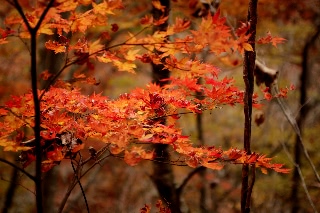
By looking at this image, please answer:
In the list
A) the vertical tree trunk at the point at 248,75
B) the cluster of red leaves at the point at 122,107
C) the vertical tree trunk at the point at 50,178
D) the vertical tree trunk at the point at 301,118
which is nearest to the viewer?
the cluster of red leaves at the point at 122,107

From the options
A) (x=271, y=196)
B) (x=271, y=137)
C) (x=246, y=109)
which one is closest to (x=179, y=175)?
(x=271, y=196)

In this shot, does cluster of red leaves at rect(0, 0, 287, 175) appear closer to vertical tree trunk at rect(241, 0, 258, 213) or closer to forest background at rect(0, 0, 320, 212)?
vertical tree trunk at rect(241, 0, 258, 213)

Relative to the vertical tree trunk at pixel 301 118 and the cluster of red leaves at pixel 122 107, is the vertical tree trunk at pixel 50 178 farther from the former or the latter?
the vertical tree trunk at pixel 301 118

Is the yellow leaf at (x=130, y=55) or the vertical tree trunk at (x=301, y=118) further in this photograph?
the vertical tree trunk at (x=301, y=118)

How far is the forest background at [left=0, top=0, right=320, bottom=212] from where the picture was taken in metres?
5.63

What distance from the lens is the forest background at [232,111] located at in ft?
18.5

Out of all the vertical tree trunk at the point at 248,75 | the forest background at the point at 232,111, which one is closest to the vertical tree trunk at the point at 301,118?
the forest background at the point at 232,111

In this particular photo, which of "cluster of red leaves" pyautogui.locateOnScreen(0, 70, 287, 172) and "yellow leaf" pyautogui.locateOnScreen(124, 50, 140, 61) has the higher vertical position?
"yellow leaf" pyautogui.locateOnScreen(124, 50, 140, 61)

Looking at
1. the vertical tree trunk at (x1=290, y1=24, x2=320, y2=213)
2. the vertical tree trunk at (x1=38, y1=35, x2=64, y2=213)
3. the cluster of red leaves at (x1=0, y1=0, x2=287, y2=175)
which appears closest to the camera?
the cluster of red leaves at (x1=0, y1=0, x2=287, y2=175)

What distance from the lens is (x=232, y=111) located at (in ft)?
37.6

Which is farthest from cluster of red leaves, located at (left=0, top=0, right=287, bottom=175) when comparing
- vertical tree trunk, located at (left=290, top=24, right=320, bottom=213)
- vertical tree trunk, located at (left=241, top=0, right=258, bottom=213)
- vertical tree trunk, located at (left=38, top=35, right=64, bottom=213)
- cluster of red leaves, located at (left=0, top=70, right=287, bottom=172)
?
vertical tree trunk, located at (left=290, top=24, right=320, bottom=213)

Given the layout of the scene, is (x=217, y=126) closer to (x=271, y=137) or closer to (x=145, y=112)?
(x=271, y=137)

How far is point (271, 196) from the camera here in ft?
27.1

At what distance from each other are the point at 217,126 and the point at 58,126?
775 centimetres
